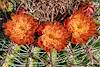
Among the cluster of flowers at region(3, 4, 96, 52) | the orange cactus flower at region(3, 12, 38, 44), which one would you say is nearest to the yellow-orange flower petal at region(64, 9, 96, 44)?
the cluster of flowers at region(3, 4, 96, 52)

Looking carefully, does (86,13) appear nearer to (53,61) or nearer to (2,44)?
(53,61)

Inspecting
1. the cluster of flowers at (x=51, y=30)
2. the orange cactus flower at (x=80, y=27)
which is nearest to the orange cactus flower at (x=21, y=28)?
the cluster of flowers at (x=51, y=30)

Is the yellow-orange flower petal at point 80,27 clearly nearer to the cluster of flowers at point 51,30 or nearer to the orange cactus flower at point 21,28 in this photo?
the cluster of flowers at point 51,30

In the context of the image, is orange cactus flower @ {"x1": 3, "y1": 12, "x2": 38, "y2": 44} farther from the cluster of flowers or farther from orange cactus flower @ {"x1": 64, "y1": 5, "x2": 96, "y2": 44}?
orange cactus flower @ {"x1": 64, "y1": 5, "x2": 96, "y2": 44}

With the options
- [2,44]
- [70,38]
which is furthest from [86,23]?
[2,44]

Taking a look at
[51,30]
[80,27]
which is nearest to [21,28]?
[51,30]

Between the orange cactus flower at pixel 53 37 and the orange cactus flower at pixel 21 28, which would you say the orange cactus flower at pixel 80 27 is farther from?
the orange cactus flower at pixel 21 28
